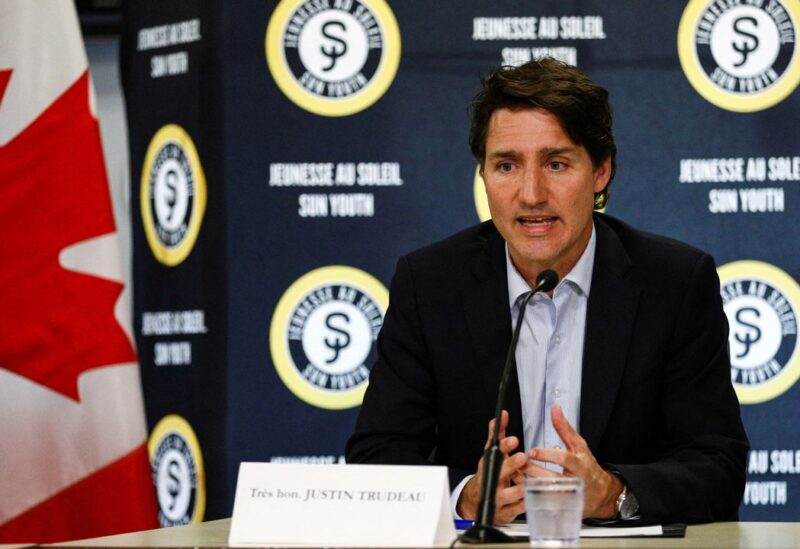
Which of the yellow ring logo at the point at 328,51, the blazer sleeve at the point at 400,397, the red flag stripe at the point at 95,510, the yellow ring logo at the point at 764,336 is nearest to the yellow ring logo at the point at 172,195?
the yellow ring logo at the point at 328,51

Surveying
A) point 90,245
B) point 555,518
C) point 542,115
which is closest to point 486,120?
point 542,115

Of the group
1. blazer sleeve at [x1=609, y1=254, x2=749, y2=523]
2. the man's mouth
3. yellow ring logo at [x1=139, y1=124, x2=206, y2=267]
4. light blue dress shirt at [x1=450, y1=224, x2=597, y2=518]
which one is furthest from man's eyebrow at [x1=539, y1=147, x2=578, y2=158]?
yellow ring logo at [x1=139, y1=124, x2=206, y2=267]

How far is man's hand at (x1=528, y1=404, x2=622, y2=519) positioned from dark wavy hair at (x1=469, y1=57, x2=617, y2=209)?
656mm

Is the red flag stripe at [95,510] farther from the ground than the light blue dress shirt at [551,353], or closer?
closer

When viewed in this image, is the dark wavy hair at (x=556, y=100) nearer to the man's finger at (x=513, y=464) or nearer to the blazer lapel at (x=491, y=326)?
the blazer lapel at (x=491, y=326)

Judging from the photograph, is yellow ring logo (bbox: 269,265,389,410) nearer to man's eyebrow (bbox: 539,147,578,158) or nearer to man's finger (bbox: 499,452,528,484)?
man's eyebrow (bbox: 539,147,578,158)

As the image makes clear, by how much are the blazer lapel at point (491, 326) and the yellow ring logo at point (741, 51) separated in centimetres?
122

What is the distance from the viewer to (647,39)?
3.16 meters

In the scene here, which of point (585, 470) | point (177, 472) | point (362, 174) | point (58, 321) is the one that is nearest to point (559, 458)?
point (585, 470)

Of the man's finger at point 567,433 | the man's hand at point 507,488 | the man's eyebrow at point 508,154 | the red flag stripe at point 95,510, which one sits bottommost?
the red flag stripe at point 95,510

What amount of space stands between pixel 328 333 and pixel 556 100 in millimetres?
1326

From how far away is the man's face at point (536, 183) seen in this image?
2.10m

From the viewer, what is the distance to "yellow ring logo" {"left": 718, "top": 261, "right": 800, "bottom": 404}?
9.97 ft

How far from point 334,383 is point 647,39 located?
136 cm
